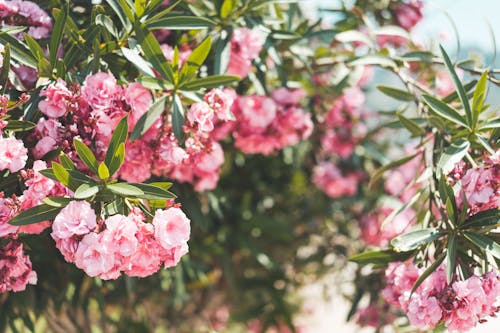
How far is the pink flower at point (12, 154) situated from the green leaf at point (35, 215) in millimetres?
107

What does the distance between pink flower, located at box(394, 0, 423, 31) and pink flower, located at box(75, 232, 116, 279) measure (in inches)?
65.3

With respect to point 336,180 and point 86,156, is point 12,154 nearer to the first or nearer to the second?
point 86,156

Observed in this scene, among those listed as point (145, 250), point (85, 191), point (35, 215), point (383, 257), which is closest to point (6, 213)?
point (35, 215)

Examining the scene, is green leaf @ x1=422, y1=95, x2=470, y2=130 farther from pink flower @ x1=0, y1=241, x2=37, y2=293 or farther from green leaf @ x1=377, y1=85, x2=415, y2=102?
pink flower @ x1=0, y1=241, x2=37, y2=293

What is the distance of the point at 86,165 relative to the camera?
4.08 feet

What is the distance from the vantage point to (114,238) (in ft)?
3.80

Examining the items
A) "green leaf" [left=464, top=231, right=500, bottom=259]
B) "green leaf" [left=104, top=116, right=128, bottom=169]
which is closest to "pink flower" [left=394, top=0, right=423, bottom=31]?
"green leaf" [left=464, top=231, right=500, bottom=259]

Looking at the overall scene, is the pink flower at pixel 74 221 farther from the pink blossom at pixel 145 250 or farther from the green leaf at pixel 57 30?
the green leaf at pixel 57 30

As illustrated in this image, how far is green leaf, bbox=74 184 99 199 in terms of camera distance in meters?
1.16

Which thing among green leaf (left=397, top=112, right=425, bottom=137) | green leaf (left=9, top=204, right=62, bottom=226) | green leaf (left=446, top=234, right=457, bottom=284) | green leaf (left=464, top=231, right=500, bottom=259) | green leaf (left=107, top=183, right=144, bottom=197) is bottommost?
green leaf (left=446, top=234, right=457, bottom=284)

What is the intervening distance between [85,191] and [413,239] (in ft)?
2.40

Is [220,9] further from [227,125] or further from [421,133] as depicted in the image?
[421,133]

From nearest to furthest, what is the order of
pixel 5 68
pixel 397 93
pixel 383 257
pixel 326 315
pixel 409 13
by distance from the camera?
pixel 5 68
pixel 383 257
pixel 397 93
pixel 409 13
pixel 326 315

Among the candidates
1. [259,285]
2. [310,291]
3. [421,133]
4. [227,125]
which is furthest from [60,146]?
[310,291]
